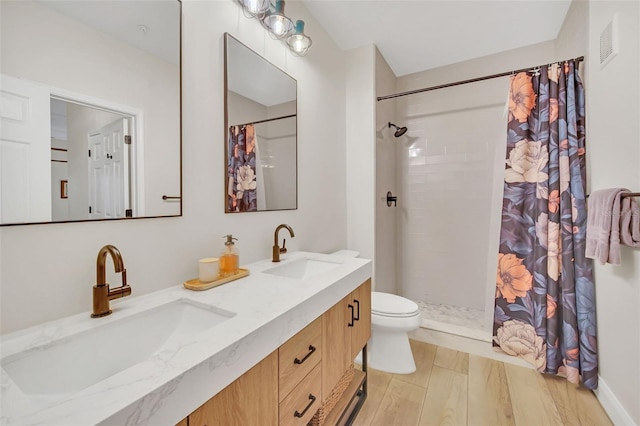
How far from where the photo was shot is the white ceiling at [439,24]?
191 centimetres

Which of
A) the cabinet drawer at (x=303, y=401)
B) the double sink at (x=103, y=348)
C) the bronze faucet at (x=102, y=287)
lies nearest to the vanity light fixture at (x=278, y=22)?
the bronze faucet at (x=102, y=287)

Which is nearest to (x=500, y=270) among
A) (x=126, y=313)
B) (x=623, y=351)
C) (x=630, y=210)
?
(x=623, y=351)

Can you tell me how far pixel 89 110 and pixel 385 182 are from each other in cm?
231

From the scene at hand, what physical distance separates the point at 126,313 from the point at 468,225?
283 centimetres

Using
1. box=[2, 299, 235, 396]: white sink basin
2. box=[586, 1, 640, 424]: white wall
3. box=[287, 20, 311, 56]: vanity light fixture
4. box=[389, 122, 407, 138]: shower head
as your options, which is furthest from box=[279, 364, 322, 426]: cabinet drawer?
box=[389, 122, 407, 138]: shower head

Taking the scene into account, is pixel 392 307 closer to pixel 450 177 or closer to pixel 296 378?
pixel 296 378

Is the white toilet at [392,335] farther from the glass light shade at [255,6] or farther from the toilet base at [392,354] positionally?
the glass light shade at [255,6]

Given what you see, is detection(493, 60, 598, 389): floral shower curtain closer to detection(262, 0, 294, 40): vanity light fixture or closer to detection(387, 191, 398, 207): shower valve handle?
detection(387, 191, 398, 207): shower valve handle

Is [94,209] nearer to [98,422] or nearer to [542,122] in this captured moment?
[98,422]

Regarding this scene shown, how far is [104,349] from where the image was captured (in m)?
0.72

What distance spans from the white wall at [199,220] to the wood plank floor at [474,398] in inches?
41.2

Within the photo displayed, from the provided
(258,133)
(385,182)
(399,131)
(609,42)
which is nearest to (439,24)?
(399,131)

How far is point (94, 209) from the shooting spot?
847 millimetres

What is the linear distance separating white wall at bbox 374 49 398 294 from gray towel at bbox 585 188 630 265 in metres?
1.39
